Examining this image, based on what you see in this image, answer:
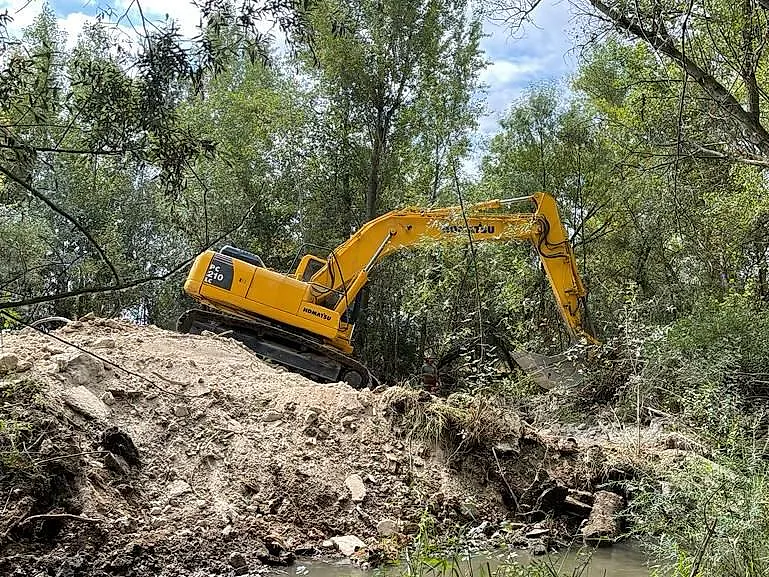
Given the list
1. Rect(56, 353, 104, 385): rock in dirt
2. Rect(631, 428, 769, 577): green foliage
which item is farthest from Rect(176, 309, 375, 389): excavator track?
Rect(631, 428, 769, 577): green foliage

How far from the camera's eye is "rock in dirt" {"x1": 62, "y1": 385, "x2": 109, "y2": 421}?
653 cm

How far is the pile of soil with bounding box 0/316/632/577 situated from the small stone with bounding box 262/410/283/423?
3 cm

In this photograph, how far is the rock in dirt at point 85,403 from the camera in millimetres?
6527

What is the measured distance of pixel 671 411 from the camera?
9.17 meters

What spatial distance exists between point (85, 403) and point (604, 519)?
4.49 metres

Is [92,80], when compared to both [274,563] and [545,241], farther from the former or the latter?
[545,241]

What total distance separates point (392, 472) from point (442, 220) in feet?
17.0

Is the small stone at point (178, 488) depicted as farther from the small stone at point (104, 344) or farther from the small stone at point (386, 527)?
the small stone at point (104, 344)

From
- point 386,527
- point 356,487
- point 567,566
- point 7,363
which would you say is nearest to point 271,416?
point 356,487

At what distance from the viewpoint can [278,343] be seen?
11.6 m

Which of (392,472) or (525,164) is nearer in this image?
(392,472)

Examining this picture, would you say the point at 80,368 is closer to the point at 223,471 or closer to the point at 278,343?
the point at 223,471

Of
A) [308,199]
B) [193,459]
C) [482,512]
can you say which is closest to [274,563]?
[193,459]

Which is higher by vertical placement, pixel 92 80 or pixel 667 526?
pixel 92 80
